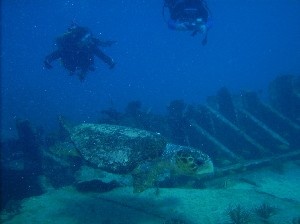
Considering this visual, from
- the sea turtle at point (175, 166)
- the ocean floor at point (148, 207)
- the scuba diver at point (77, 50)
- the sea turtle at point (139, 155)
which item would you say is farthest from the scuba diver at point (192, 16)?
the ocean floor at point (148, 207)

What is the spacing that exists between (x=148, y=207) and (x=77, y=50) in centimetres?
618

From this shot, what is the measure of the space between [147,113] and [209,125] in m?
2.18

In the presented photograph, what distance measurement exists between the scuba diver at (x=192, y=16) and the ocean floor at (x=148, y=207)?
4980 millimetres

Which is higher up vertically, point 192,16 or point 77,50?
point 192,16

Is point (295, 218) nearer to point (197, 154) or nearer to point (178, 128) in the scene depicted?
point (197, 154)

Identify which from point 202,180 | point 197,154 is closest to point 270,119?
point 202,180

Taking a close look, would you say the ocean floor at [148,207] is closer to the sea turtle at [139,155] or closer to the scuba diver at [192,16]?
the sea turtle at [139,155]

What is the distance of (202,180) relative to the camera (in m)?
7.59

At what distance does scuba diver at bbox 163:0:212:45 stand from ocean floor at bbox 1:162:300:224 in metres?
4.98

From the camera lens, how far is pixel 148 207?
6.14 m

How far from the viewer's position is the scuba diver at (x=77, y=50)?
9.94 m

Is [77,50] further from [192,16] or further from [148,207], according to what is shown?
[148,207]

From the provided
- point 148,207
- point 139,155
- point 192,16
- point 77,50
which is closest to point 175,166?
point 139,155

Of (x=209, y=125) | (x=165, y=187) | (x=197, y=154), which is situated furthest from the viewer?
(x=209, y=125)
